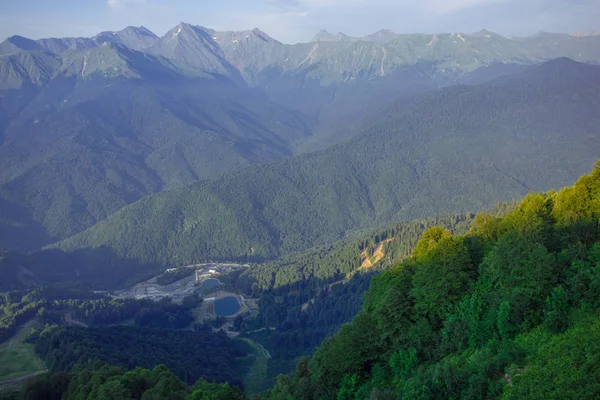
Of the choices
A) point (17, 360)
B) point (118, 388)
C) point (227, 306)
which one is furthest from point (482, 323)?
point (227, 306)

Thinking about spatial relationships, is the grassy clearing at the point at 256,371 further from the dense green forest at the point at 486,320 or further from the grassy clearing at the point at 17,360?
the dense green forest at the point at 486,320

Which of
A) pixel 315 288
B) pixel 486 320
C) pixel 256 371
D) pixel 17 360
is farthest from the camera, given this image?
pixel 315 288

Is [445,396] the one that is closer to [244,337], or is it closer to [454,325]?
[454,325]

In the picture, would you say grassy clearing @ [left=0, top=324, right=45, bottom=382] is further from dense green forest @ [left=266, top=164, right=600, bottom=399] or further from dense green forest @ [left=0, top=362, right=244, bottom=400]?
dense green forest @ [left=266, top=164, right=600, bottom=399]

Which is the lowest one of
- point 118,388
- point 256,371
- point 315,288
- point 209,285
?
point 209,285

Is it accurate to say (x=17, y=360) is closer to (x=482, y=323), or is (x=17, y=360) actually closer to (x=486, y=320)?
(x=482, y=323)

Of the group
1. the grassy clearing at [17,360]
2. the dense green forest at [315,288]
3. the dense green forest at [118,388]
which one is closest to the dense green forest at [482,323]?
the dense green forest at [118,388]
